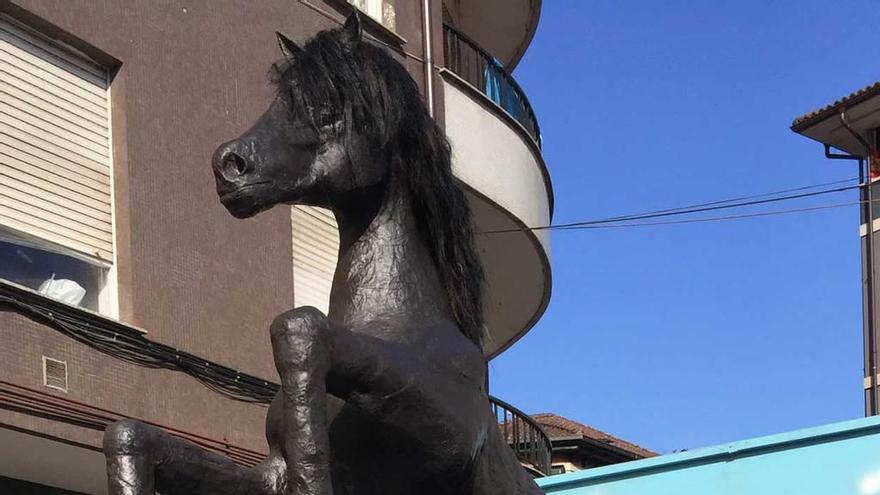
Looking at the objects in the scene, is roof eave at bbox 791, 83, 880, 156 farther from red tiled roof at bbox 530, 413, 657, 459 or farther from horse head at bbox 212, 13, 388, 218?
horse head at bbox 212, 13, 388, 218

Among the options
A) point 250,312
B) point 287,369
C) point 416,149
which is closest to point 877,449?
point 250,312

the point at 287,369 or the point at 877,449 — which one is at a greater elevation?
the point at 877,449

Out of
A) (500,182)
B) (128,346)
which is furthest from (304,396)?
(500,182)

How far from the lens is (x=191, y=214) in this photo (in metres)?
12.1

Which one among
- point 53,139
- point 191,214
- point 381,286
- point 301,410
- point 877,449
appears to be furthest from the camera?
point 191,214

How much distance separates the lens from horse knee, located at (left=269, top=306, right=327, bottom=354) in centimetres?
384

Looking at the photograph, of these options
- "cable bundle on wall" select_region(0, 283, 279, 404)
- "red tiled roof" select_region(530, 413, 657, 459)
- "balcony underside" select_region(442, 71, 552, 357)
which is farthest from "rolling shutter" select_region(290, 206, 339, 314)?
"red tiled roof" select_region(530, 413, 657, 459)

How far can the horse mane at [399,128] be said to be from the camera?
174 inches

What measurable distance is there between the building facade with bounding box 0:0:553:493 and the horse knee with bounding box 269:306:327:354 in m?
6.18

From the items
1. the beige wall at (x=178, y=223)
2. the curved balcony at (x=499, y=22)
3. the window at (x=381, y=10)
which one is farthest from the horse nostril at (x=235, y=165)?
the curved balcony at (x=499, y=22)

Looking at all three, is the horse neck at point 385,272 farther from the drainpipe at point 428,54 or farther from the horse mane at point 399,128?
the drainpipe at point 428,54

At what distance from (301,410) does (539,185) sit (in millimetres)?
12391

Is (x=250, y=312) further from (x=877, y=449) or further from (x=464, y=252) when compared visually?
(x=464, y=252)

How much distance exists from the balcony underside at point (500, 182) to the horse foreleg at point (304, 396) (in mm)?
10022
